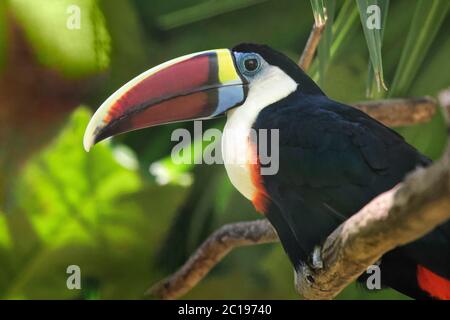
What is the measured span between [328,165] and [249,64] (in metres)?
0.49

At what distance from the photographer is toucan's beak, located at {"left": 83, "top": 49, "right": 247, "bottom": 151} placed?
235cm

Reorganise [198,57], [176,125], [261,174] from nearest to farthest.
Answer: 1. [261,174]
2. [198,57]
3. [176,125]

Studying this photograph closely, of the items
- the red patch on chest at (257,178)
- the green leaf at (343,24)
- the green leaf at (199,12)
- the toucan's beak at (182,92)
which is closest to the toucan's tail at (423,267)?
the red patch on chest at (257,178)

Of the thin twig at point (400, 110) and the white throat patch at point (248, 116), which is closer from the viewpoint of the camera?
the white throat patch at point (248, 116)

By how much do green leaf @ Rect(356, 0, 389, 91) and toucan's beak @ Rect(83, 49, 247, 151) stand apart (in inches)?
17.0

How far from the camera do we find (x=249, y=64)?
242cm

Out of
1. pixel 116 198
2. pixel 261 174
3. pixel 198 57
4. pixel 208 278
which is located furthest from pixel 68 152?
pixel 261 174

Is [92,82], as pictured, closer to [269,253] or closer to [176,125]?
[176,125]

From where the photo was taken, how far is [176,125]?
375 cm

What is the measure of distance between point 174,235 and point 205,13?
3.13ft

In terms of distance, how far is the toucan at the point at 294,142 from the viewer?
203cm

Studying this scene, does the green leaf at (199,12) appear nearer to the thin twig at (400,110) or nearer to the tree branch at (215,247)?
the thin twig at (400,110)
